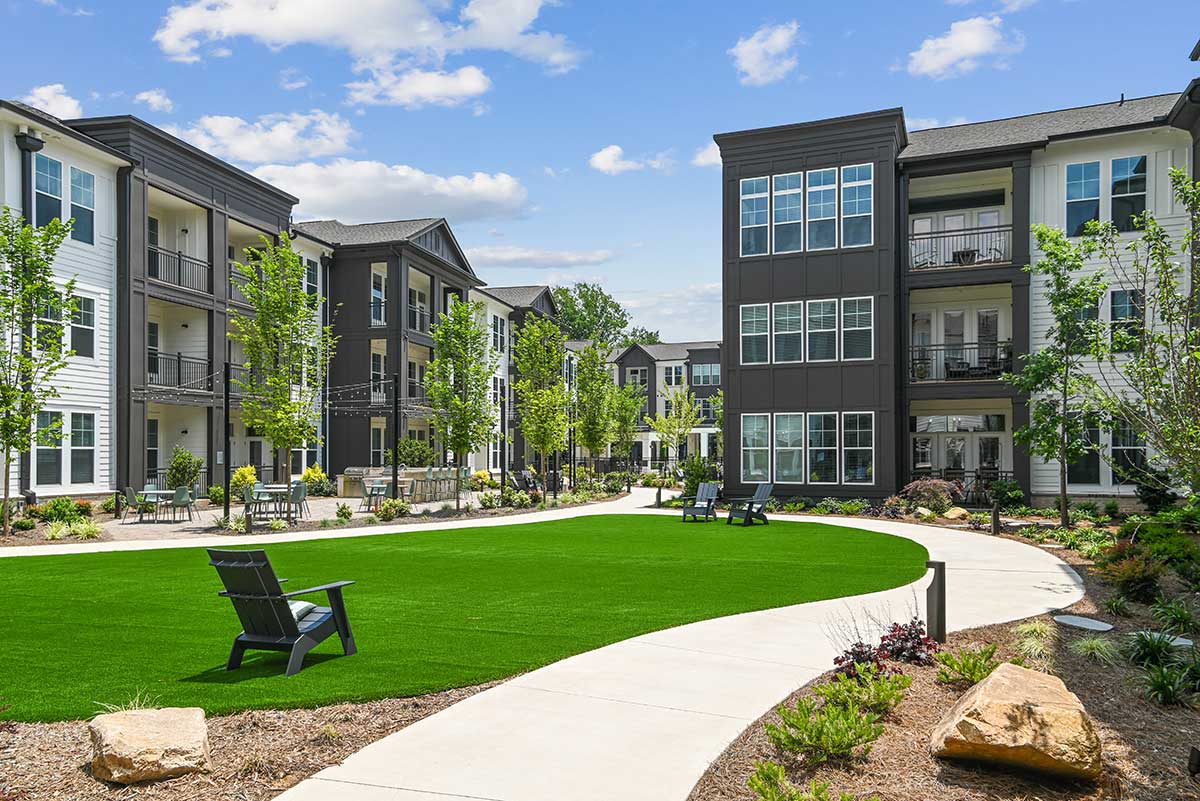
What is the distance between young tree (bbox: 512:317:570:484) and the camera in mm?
30328

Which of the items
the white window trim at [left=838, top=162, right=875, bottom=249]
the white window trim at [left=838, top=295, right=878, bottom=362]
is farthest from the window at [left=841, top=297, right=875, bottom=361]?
the white window trim at [left=838, top=162, right=875, bottom=249]

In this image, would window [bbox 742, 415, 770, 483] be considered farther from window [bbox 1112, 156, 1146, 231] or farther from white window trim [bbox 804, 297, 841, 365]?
window [bbox 1112, 156, 1146, 231]

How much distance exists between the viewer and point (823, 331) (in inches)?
1069

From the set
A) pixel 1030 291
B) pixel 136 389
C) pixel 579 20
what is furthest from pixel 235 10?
pixel 1030 291

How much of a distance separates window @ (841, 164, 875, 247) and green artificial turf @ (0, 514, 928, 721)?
11257 mm

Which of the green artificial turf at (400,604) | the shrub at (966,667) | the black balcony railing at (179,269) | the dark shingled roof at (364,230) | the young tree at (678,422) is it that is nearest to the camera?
the shrub at (966,667)

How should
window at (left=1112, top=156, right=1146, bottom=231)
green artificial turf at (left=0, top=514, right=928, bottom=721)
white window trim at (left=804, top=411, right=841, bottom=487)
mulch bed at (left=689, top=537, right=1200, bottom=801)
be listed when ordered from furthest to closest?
white window trim at (left=804, top=411, right=841, bottom=487) → window at (left=1112, top=156, right=1146, bottom=231) → green artificial turf at (left=0, top=514, right=928, bottom=721) → mulch bed at (left=689, top=537, right=1200, bottom=801)

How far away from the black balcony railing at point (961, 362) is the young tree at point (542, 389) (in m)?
11.9

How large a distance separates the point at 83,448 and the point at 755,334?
65.8 ft

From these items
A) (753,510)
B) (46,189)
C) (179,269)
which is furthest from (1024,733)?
(179,269)

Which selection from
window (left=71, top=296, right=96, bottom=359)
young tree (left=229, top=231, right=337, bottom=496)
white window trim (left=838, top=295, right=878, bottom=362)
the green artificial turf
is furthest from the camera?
white window trim (left=838, top=295, right=878, bottom=362)

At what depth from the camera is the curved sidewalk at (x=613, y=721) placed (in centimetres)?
484

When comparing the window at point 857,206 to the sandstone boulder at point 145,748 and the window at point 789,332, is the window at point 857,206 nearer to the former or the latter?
the window at point 789,332

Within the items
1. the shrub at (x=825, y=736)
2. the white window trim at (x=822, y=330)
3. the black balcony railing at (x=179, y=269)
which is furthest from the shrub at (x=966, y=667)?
the black balcony railing at (x=179, y=269)
